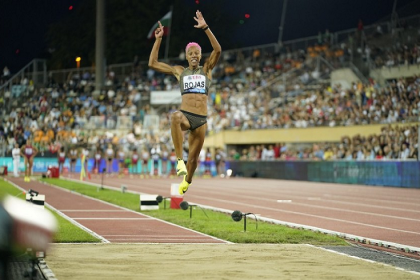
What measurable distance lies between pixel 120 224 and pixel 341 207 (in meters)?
8.23

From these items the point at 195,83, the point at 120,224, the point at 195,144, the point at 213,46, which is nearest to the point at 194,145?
the point at 195,144

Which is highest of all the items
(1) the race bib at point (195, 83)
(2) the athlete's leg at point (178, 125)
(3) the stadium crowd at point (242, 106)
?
(3) the stadium crowd at point (242, 106)

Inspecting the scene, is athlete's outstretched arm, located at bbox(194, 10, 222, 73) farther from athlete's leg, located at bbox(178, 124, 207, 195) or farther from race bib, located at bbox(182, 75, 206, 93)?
athlete's leg, located at bbox(178, 124, 207, 195)

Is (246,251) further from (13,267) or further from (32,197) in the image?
(32,197)

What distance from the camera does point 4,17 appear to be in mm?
43219

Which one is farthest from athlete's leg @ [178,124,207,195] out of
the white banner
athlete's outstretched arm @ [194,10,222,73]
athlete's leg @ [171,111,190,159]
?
the white banner

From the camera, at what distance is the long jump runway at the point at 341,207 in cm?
1555

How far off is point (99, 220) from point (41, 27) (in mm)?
63026

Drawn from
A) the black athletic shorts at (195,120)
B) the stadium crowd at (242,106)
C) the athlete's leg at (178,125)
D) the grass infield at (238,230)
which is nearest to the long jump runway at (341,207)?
the grass infield at (238,230)

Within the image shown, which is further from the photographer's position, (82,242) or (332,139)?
(332,139)

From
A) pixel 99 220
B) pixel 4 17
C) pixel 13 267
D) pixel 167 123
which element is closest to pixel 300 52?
pixel 167 123

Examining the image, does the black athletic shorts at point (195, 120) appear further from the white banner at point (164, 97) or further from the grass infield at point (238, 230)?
the white banner at point (164, 97)

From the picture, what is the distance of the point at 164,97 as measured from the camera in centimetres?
4959

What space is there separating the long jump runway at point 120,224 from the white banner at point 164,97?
85.8 ft
